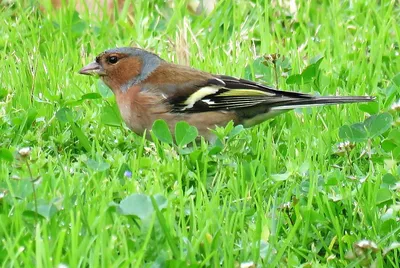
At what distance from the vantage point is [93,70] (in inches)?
220

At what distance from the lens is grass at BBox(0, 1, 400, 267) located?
3576mm

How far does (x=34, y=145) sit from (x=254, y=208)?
1.37 m

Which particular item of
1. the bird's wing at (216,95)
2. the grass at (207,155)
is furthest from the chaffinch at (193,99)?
the grass at (207,155)

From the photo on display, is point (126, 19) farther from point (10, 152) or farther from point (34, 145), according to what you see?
point (10, 152)

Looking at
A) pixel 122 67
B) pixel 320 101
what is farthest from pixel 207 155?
pixel 122 67

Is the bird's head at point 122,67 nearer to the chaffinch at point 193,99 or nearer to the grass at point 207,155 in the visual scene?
the chaffinch at point 193,99

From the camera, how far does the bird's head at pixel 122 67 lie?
18.3ft

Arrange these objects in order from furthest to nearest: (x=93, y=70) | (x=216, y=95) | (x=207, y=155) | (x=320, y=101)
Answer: (x=93, y=70) < (x=216, y=95) < (x=320, y=101) < (x=207, y=155)

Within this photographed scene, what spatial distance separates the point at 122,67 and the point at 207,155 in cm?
127

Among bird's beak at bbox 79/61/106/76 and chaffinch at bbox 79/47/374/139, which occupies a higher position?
bird's beak at bbox 79/61/106/76

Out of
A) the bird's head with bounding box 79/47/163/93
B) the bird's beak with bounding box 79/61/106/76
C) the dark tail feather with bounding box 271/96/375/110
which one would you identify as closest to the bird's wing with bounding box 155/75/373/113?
the dark tail feather with bounding box 271/96/375/110

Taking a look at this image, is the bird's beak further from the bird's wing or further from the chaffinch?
the bird's wing

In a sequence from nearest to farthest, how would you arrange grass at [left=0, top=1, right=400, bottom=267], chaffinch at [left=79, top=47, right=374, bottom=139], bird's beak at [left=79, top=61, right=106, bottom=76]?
grass at [left=0, top=1, right=400, bottom=267]
chaffinch at [left=79, top=47, right=374, bottom=139]
bird's beak at [left=79, top=61, right=106, bottom=76]

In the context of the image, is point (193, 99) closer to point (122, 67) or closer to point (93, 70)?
point (122, 67)
